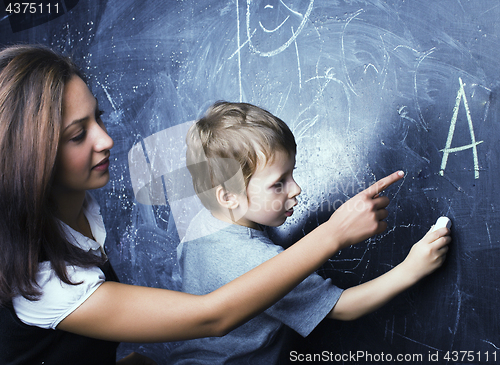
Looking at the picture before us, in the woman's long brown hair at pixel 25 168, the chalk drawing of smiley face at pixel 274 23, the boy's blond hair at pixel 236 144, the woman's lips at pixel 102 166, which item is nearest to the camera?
the woman's long brown hair at pixel 25 168

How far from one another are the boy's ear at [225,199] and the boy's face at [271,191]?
0.06 ft

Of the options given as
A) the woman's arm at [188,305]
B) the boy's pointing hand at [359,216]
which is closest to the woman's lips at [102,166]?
the woman's arm at [188,305]

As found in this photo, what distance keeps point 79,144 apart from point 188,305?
33 centimetres

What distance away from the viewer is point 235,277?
811 millimetres

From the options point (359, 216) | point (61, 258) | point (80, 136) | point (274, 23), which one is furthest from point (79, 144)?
point (274, 23)

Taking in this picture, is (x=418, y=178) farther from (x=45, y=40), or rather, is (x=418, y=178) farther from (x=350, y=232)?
(x=45, y=40)

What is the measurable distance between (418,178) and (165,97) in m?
0.83

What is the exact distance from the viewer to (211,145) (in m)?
0.86

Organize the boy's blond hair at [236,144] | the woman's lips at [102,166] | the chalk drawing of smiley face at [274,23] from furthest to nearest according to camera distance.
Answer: the chalk drawing of smiley face at [274,23], the boy's blond hair at [236,144], the woman's lips at [102,166]

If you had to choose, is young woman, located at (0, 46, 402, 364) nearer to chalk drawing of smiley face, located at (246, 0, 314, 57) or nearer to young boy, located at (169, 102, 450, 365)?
young boy, located at (169, 102, 450, 365)

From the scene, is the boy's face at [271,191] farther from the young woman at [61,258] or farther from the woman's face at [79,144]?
the woman's face at [79,144]

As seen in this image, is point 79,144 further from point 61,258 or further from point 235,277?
point 235,277

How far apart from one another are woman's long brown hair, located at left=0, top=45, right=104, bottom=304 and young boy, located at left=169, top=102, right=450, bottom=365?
33 cm

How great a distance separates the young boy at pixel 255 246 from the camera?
75 centimetres
